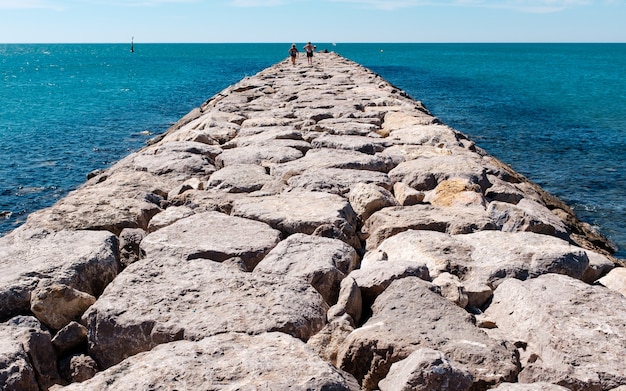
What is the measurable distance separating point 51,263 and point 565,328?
86.5 inches

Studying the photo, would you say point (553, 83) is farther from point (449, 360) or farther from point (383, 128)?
point (449, 360)

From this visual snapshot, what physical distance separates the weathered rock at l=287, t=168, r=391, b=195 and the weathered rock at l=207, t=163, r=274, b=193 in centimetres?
24

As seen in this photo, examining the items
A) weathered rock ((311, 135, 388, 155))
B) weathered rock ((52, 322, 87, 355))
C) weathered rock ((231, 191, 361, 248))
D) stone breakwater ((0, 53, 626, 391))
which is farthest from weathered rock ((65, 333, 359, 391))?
weathered rock ((311, 135, 388, 155))

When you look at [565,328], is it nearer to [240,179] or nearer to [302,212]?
[302,212]

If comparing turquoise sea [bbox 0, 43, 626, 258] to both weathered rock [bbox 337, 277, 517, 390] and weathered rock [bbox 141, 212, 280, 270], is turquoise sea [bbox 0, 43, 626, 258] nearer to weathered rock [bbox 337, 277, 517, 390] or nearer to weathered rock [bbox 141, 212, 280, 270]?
weathered rock [bbox 141, 212, 280, 270]

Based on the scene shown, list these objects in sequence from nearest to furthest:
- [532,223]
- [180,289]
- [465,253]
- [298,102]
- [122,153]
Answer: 1. [180,289]
2. [465,253]
3. [532,223]
4. [298,102]
5. [122,153]

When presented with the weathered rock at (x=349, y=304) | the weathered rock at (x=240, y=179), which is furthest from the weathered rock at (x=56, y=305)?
the weathered rock at (x=240, y=179)

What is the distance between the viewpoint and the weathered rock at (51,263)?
2.61 metres

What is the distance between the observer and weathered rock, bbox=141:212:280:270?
304 centimetres

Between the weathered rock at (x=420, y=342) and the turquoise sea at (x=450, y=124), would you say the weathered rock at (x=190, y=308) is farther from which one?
the turquoise sea at (x=450, y=124)

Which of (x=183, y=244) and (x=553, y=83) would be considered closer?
(x=183, y=244)

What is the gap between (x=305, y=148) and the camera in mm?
5473

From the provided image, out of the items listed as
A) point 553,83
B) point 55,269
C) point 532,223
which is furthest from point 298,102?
point 553,83

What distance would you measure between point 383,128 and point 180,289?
4.45 metres
